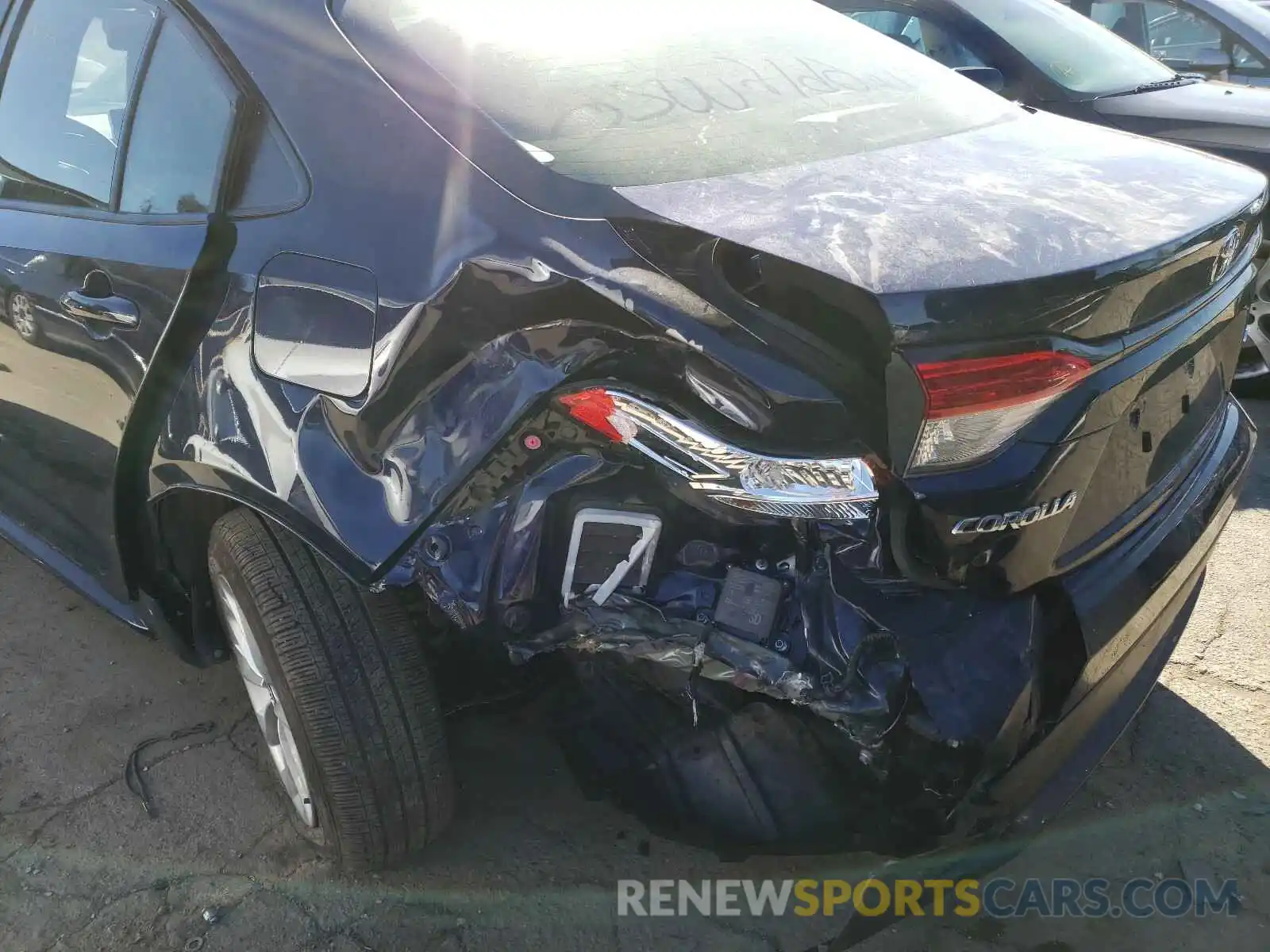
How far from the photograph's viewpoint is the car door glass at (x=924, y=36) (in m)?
4.84

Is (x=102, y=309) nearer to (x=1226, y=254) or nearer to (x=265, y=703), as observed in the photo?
(x=265, y=703)

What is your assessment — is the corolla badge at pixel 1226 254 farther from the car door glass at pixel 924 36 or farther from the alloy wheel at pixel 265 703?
the car door glass at pixel 924 36

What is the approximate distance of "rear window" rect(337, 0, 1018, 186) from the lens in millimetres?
1837

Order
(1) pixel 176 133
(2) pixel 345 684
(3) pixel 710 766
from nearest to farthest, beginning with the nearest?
(3) pixel 710 766 → (2) pixel 345 684 → (1) pixel 176 133

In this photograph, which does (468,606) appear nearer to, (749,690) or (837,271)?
(749,690)

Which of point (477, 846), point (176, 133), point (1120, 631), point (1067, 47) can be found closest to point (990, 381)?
point (1120, 631)

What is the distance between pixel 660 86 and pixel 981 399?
0.98m

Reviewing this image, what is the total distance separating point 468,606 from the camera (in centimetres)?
177

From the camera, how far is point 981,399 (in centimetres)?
149

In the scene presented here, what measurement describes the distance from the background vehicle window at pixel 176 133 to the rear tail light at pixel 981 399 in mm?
1485

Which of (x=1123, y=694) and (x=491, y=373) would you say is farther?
(x=1123, y=694)

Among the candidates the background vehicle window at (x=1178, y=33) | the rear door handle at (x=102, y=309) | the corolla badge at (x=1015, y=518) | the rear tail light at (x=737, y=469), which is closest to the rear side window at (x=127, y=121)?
the rear door handle at (x=102, y=309)

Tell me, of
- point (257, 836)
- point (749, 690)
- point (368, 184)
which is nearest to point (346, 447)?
point (368, 184)

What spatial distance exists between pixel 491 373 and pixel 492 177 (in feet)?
1.07
